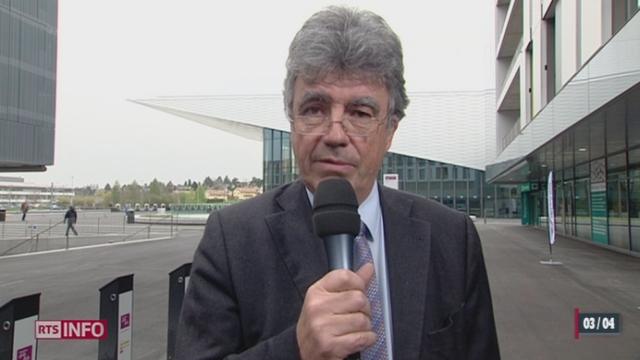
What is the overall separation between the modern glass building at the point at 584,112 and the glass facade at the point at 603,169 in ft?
0.10

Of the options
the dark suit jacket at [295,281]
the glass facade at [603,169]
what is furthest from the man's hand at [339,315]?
the glass facade at [603,169]

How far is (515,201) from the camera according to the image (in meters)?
52.7

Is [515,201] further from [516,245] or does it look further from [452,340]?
[452,340]

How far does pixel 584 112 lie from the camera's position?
12.1m

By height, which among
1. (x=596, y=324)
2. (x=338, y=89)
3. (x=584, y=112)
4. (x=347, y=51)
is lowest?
(x=596, y=324)

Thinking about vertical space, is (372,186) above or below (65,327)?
above

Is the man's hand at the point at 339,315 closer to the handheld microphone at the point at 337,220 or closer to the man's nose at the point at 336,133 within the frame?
the handheld microphone at the point at 337,220

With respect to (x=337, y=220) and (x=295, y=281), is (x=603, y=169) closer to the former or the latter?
(x=295, y=281)

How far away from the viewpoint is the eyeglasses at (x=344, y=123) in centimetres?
144

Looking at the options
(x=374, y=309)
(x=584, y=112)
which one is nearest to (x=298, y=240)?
(x=374, y=309)

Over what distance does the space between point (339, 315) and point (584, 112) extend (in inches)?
490

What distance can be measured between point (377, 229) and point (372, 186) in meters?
0.13

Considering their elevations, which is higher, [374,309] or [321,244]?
[321,244]

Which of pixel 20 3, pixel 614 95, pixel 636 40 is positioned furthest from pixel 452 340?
pixel 20 3
